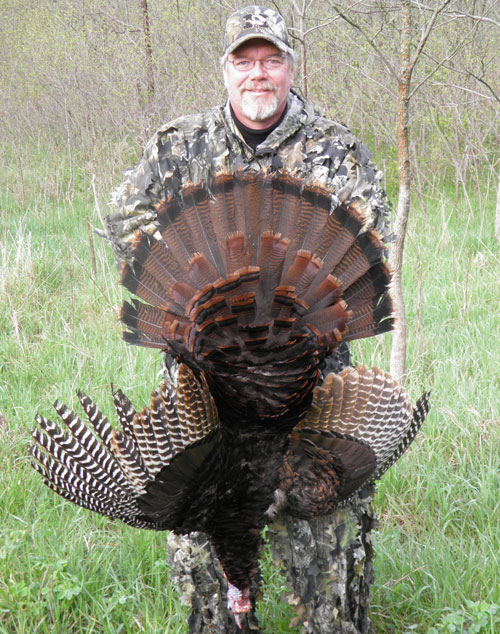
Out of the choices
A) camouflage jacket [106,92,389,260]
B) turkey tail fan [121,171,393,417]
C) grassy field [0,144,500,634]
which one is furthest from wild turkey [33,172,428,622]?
grassy field [0,144,500,634]

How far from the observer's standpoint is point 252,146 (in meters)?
2.89

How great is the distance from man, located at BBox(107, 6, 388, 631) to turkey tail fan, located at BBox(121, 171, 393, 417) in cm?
53

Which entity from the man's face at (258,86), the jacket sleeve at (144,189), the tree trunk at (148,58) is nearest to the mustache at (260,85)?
the man's face at (258,86)

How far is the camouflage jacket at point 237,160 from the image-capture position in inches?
108

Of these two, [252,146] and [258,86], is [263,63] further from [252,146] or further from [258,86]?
[252,146]

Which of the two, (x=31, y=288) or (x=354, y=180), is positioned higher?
(x=354, y=180)

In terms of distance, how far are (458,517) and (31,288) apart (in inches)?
160

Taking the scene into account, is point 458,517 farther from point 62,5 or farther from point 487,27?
point 62,5

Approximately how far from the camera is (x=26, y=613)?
2.81 m

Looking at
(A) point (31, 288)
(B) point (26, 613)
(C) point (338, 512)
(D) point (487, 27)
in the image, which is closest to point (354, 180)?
(C) point (338, 512)

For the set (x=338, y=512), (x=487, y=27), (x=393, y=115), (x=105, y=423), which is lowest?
(x=338, y=512)

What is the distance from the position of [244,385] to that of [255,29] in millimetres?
1701

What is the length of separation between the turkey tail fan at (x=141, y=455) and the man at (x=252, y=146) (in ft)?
1.89

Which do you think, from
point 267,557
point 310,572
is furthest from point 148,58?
point 310,572
